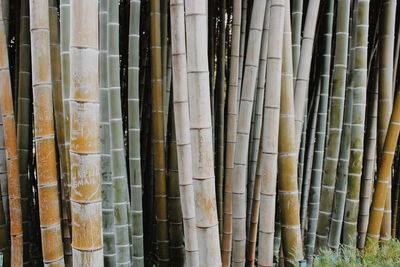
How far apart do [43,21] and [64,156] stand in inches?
18.9

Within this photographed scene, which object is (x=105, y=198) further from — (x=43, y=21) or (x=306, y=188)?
(x=306, y=188)

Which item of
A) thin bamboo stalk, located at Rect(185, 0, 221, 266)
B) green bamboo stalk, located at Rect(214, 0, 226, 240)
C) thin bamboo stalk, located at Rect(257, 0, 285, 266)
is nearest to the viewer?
thin bamboo stalk, located at Rect(185, 0, 221, 266)

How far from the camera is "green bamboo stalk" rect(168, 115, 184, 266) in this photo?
197cm

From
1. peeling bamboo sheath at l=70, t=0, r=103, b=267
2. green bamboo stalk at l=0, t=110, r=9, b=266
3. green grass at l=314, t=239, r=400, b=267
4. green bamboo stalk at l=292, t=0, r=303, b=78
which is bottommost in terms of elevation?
green grass at l=314, t=239, r=400, b=267

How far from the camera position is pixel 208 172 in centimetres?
105

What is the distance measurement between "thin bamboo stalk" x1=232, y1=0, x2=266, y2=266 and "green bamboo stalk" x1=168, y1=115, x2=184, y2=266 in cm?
32

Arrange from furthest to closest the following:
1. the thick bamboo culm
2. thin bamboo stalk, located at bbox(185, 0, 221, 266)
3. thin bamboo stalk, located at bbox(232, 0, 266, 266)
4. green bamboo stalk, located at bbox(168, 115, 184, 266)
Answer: green bamboo stalk, located at bbox(168, 115, 184, 266), thin bamboo stalk, located at bbox(232, 0, 266, 266), the thick bamboo culm, thin bamboo stalk, located at bbox(185, 0, 221, 266)

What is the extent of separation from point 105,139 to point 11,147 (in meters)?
0.39

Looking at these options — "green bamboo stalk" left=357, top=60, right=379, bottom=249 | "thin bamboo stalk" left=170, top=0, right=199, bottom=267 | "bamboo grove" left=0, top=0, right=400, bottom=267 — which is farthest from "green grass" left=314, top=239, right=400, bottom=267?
"thin bamboo stalk" left=170, top=0, right=199, bottom=267

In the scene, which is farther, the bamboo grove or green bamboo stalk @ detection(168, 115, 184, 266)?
green bamboo stalk @ detection(168, 115, 184, 266)

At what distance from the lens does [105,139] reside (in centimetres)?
140

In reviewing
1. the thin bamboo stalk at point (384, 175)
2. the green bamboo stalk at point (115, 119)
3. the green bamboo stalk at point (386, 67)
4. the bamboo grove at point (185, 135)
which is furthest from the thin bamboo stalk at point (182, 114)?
the green bamboo stalk at point (386, 67)

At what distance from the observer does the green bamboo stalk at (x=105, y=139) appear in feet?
4.59

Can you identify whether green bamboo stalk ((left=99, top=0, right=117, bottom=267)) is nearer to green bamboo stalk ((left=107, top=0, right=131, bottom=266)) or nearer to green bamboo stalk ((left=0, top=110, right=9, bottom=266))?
green bamboo stalk ((left=107, top=0, right=131, bottom=266))
